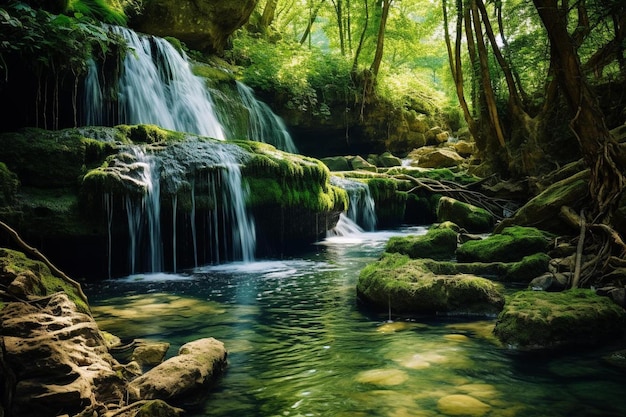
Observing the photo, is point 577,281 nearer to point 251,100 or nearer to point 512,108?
point 512,108

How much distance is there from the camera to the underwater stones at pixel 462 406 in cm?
297

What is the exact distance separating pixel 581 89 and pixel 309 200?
579 centimetres

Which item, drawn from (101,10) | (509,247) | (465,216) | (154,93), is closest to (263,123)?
(154,93)

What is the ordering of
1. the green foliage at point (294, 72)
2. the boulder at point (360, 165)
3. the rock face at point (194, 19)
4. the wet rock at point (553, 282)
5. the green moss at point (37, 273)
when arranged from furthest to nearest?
1. the boulder at point (360, 165)
2. the green foliage at point (294, 72)
3. the rock face at point (194, 19)
4. the wet rock at point (553, 282)
5. the green moss at point (37, 273)

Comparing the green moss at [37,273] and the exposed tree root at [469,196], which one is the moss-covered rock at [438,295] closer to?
the green moss at [37,273]

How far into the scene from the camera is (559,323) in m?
4.14

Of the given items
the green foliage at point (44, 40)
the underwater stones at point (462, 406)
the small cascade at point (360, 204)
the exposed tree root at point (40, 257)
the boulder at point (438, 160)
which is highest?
the green foliage at point (44, 40)

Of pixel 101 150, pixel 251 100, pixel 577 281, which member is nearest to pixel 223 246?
pixel 101 150

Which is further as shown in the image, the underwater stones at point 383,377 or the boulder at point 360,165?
the boulder at point 360,165

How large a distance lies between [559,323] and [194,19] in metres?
15.1

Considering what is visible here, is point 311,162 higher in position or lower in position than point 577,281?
higher

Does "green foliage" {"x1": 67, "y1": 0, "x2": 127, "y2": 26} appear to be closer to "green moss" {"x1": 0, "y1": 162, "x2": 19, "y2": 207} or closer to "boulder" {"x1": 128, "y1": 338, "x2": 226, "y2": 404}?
"green moss" {"x1": 0, "y1": 162, "x2": 19, "y2": 207}

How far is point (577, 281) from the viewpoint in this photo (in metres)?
5.37

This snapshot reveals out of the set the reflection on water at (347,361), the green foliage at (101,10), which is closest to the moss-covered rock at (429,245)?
the reflection on water at (347,361)
